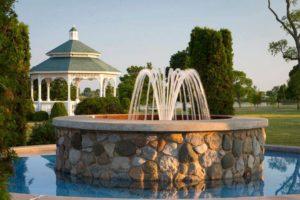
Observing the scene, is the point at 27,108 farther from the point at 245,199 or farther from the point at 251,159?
the point at 245,199

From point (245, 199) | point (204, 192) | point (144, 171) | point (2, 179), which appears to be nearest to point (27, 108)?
point (144, 171)

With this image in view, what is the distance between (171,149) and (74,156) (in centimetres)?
202

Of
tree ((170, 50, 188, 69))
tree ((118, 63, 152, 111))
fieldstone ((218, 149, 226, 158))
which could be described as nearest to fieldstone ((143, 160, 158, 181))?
fieldstone ((218, 149, 226, 158))

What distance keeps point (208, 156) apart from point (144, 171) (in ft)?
3.88

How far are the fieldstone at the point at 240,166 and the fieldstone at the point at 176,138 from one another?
1.35m

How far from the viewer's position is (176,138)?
27.0 feet

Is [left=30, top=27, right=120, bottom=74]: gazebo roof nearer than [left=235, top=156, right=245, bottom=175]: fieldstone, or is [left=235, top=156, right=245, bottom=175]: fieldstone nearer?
[left=235, top=156, right=245, bottom=175]: fieldstone

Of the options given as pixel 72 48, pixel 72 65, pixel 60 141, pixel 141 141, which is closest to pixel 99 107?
pixel 60 141

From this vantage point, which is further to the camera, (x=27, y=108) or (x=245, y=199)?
(x=27, y=108)

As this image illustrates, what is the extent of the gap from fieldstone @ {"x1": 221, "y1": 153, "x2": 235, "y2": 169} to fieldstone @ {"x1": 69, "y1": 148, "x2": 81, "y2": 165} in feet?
8.87

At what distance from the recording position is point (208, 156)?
8477 millimetres

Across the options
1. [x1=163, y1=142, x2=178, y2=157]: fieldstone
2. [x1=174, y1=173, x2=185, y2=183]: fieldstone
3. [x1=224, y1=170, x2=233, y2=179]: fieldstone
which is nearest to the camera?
[x1=163, y1=142, x2=178, y2=157]: fieldstone

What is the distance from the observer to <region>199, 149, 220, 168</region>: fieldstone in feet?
27.7

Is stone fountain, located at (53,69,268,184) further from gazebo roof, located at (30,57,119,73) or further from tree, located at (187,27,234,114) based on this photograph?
gazebo roof, located at (30,57,119,73)
